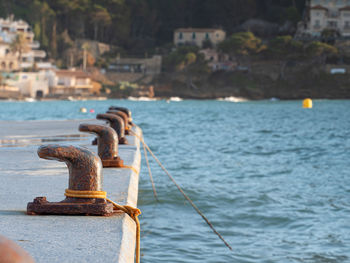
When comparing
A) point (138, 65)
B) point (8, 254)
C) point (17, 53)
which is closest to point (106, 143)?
point (8, 254)

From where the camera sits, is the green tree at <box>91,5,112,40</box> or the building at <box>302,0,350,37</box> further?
the green tree at <box>91,5,112,40</box>

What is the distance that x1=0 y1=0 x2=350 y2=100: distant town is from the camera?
346 feet

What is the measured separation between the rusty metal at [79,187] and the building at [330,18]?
374 feet

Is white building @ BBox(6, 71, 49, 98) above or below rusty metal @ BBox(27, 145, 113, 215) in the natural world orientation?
below

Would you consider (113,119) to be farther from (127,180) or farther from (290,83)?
(290,83)

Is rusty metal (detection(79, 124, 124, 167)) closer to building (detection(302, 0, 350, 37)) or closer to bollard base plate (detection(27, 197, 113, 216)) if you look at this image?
bollard base plate (detection(27, 197, 113, 216))

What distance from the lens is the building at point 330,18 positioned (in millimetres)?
113438

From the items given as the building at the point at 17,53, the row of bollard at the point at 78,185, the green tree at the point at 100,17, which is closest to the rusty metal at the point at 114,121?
the row of bollard at the point at 78,185

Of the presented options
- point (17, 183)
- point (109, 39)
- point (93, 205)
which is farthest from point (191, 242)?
point (109, 39)

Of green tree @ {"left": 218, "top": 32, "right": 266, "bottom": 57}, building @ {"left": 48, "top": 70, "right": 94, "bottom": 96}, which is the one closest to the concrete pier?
building @ {"left": 48, "top": 70, "right": 94, "bottom": 96}

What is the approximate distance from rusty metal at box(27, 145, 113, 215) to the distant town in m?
100

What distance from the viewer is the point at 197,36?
11744cm

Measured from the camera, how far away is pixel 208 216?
9.20m

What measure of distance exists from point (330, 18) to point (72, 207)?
117m
